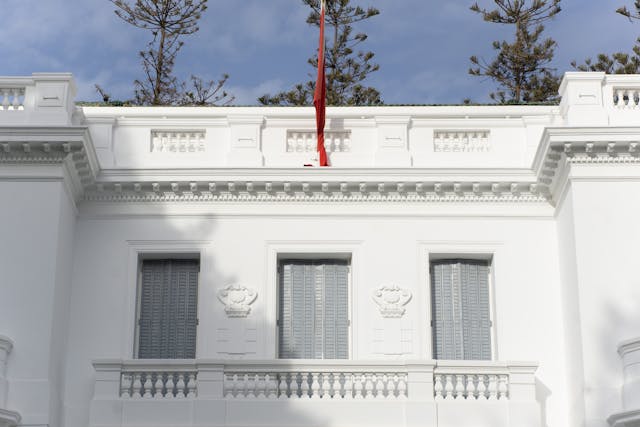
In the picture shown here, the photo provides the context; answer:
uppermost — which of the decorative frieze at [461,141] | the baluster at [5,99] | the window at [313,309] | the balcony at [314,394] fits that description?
the baluster at [5,99]

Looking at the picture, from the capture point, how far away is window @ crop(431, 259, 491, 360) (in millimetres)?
21500

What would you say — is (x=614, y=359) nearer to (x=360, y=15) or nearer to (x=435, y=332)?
(x=435, y=332)

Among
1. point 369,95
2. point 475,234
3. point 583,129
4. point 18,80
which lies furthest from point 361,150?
point 369,95

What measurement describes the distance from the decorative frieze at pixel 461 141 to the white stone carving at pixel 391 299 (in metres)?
2.65

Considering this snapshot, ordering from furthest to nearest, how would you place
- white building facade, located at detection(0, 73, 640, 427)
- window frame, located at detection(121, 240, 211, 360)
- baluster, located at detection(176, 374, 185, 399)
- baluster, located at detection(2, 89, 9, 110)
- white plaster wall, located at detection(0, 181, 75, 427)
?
1. baluster, located at detection(2, 89, 9, 110)
2. window frame, located at detection(121, 240, 211, 360)
3. baluster, located at detection(176, 374, 185, 399)
4. white building facade, located at detection(0, 73, 640, 427)
5. white plaster wall, located at detection(0, 181, 75, 427)

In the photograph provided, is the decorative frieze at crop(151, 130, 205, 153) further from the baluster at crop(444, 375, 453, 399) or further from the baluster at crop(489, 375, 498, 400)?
the baluster at crop(489, 375, 498, 400)

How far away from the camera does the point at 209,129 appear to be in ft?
74.9

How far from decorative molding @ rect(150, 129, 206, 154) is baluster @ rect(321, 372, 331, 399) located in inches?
186

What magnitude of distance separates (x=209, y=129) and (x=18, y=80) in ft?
10.4

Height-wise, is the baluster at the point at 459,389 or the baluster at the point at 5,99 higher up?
the baluster at the point at 5,99

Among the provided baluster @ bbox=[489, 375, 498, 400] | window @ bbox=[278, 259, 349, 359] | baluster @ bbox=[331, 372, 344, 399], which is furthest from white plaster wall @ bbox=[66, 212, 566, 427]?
baluster @ bbox=[331, 372, 344, 399]

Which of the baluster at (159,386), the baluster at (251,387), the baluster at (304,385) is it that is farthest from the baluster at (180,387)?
the baluster at (304,385)

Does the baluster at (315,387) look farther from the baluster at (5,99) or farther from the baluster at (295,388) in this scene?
the baluster at (5,99)

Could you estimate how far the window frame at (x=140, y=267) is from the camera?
21297 mm
